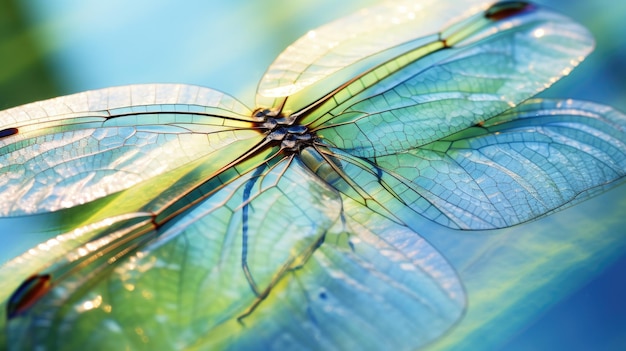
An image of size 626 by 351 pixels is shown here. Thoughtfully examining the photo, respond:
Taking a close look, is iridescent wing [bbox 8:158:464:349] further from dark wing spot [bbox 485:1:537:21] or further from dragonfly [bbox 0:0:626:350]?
dark wing spot [bbox 485:1:537:21]

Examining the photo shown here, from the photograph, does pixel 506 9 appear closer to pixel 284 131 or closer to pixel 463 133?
pixel 463 133

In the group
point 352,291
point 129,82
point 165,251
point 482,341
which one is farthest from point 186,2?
point 482,341

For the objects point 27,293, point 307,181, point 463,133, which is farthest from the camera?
point 463,133

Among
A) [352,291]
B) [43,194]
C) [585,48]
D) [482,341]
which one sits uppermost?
[585,48]

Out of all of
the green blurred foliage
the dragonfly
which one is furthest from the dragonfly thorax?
the green blurred foliage

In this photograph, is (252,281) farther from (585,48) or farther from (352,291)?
(585,48)

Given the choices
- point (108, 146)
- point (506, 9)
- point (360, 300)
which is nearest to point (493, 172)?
point (360, 300)
